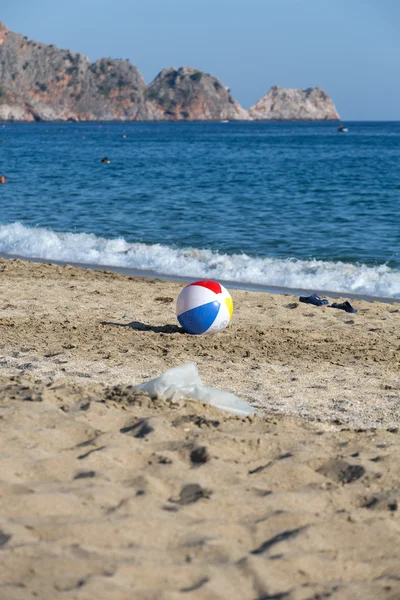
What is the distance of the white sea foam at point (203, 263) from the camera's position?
1410 cm

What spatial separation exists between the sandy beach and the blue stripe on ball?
0.43 m

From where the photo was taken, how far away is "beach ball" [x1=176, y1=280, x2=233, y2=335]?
8938 millimetres

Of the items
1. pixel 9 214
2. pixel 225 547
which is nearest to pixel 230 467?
pixel 225 547

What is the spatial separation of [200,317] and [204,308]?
119mm

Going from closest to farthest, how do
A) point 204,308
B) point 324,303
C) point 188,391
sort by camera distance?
point 188,391
point 204,308
point 324,303

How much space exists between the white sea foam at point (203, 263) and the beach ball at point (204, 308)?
5.12 m

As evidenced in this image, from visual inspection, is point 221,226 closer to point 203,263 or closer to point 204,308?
point 203,263

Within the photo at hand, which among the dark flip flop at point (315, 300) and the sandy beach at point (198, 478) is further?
the dark flip flop at point (315, 300)

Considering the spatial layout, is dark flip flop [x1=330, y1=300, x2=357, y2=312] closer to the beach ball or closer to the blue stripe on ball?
the beach ball

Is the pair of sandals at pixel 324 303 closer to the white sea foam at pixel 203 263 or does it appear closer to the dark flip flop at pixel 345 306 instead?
the dark flip flop at pixel 345 306

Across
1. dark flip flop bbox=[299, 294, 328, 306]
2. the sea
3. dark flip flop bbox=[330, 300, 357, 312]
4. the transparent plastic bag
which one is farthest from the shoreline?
the transparent plastic bag

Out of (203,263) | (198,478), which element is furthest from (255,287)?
(198,478)

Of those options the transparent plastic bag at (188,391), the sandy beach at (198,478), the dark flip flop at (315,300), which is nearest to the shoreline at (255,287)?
the dark flip flop at (315,300)

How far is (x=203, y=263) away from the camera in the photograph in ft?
52.1
